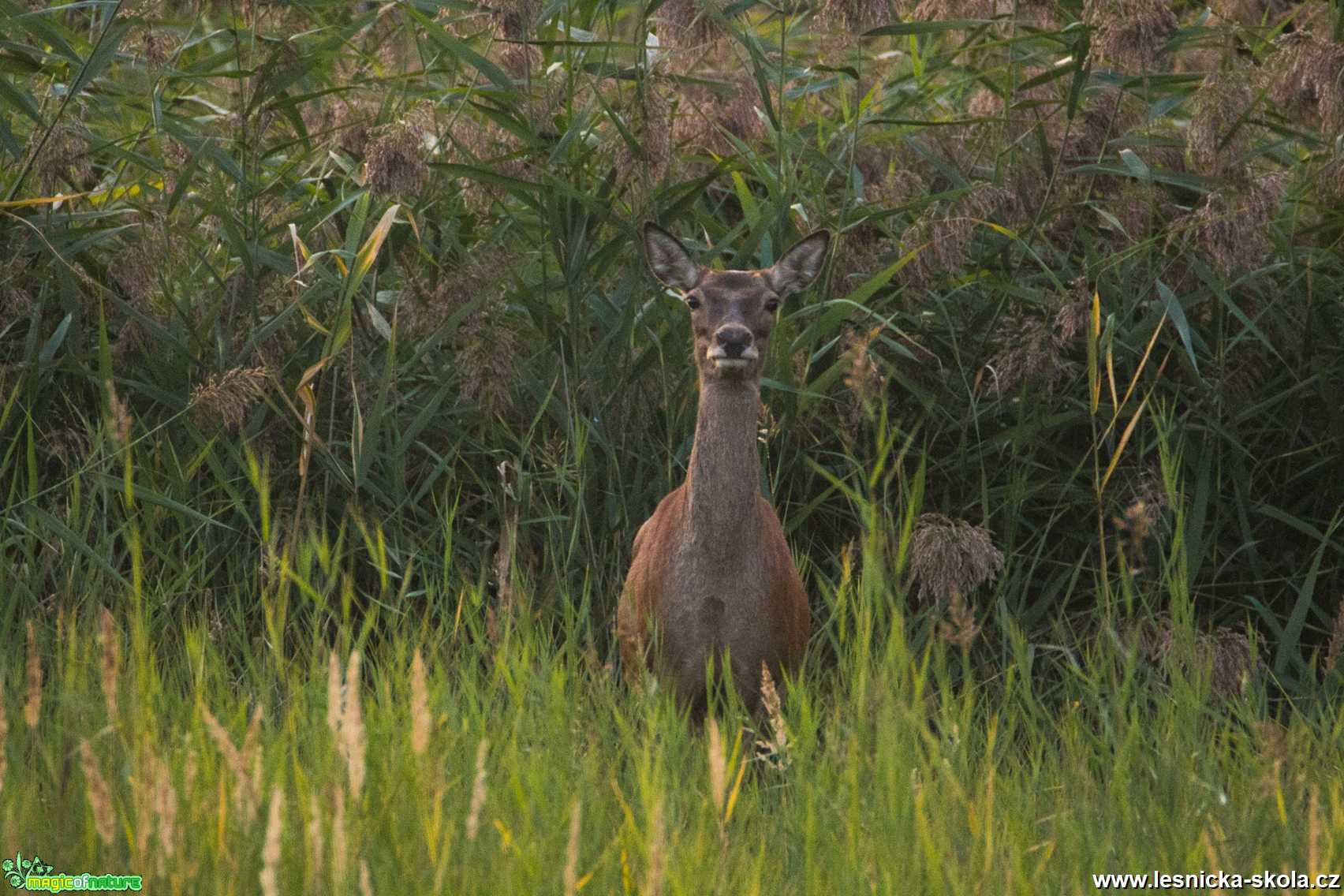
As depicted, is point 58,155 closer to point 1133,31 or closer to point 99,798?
point 1133,31

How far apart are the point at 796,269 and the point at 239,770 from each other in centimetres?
341

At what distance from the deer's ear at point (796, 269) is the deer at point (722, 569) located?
108 mm

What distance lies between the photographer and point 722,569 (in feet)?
16.6

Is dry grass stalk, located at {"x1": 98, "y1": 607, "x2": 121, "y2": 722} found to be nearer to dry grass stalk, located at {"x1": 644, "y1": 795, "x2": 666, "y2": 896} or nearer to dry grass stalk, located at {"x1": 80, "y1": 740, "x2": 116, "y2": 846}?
dry grass stalk, located at {"x1": 80, "y1": 740, "x2": 116, "y2": 846}

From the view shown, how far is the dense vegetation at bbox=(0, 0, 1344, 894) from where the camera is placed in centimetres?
489

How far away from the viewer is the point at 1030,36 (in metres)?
5.86

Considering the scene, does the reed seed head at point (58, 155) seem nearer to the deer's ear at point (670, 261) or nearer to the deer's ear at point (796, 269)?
the deer's ear at point (670, 261)

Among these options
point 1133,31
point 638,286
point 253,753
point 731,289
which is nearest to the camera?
point 253,753

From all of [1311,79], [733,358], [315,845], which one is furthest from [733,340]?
[315,845]

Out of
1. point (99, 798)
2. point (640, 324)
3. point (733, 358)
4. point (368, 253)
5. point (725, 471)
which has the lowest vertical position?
point (99, 798)

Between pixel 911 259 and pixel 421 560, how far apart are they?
184 centimetres

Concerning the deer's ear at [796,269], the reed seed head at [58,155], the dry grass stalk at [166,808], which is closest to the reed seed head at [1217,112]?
the deer's ear at [796,269]

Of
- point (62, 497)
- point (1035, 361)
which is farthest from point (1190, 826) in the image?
point (62, 497)

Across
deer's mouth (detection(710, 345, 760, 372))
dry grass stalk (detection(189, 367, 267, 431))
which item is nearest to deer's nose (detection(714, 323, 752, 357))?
deer's mouth (detection(710, 345, 760, 372))
